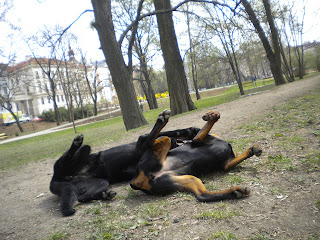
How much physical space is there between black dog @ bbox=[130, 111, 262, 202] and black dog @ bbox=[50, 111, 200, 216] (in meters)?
0.23

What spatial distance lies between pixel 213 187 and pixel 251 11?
704 centimetres

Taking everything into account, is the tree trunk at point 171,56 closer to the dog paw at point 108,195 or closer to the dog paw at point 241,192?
the dog paw at point 108,195

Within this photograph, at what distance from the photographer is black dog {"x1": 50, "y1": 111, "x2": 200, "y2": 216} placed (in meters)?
3.33

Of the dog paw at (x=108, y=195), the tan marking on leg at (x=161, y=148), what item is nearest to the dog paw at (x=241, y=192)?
the tan marking on leg at (x=161, y=148)

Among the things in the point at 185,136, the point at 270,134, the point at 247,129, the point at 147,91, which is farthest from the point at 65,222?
the point at 147,91

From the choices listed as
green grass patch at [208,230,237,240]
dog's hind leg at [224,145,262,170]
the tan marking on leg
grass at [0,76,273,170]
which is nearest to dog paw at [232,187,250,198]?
green grass patch at [208,230,237,240]

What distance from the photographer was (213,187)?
2.90 m

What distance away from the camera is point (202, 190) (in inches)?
107

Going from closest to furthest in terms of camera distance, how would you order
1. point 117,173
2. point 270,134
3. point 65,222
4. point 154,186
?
point 65,222, point 154,186, point 117,173, point 270,134

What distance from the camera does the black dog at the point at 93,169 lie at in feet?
10.9

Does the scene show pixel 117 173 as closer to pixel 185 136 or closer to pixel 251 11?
pixel 185 136

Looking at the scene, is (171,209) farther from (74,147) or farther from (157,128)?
(74,147)

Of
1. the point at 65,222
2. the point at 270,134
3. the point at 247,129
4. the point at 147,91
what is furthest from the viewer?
the point at 147,91

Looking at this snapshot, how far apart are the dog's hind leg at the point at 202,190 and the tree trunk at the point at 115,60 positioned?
865 centimetres
